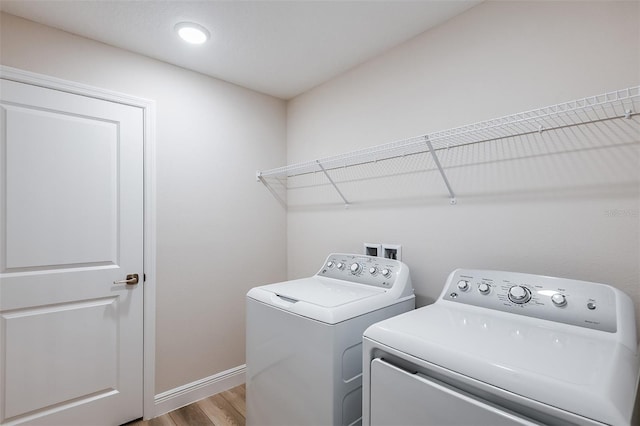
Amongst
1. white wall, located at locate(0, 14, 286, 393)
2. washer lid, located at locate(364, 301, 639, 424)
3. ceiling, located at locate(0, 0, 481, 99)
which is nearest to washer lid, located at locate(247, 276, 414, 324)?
washer lid, located at locate(364, 301, 639, 424)

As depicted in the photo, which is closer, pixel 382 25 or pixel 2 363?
pixel 2 363

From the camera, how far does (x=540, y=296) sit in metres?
1.22

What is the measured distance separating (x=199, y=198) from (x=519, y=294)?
2.06 meters

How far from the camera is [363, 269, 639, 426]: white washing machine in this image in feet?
2.51

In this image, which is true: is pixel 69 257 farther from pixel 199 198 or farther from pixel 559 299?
pixel 559 299

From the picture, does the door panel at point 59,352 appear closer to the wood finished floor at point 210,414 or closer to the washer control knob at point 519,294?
the wood finished floor at point 210,414

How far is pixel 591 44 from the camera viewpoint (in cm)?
130

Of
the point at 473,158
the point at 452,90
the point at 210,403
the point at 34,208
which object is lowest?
the point at 210,403

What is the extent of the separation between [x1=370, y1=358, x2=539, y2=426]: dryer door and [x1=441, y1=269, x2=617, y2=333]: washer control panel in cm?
51

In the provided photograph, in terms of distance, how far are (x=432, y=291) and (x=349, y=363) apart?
2.34ft

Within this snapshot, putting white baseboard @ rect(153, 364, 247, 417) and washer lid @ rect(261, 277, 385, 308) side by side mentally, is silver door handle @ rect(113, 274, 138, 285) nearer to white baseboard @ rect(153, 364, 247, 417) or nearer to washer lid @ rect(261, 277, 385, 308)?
white baseboard @ rect(153, 364, 247, 417)

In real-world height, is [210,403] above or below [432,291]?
below

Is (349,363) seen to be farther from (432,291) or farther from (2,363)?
(2,363)

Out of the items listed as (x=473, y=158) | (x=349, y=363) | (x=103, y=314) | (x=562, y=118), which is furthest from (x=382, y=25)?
(x=103, y=314)
